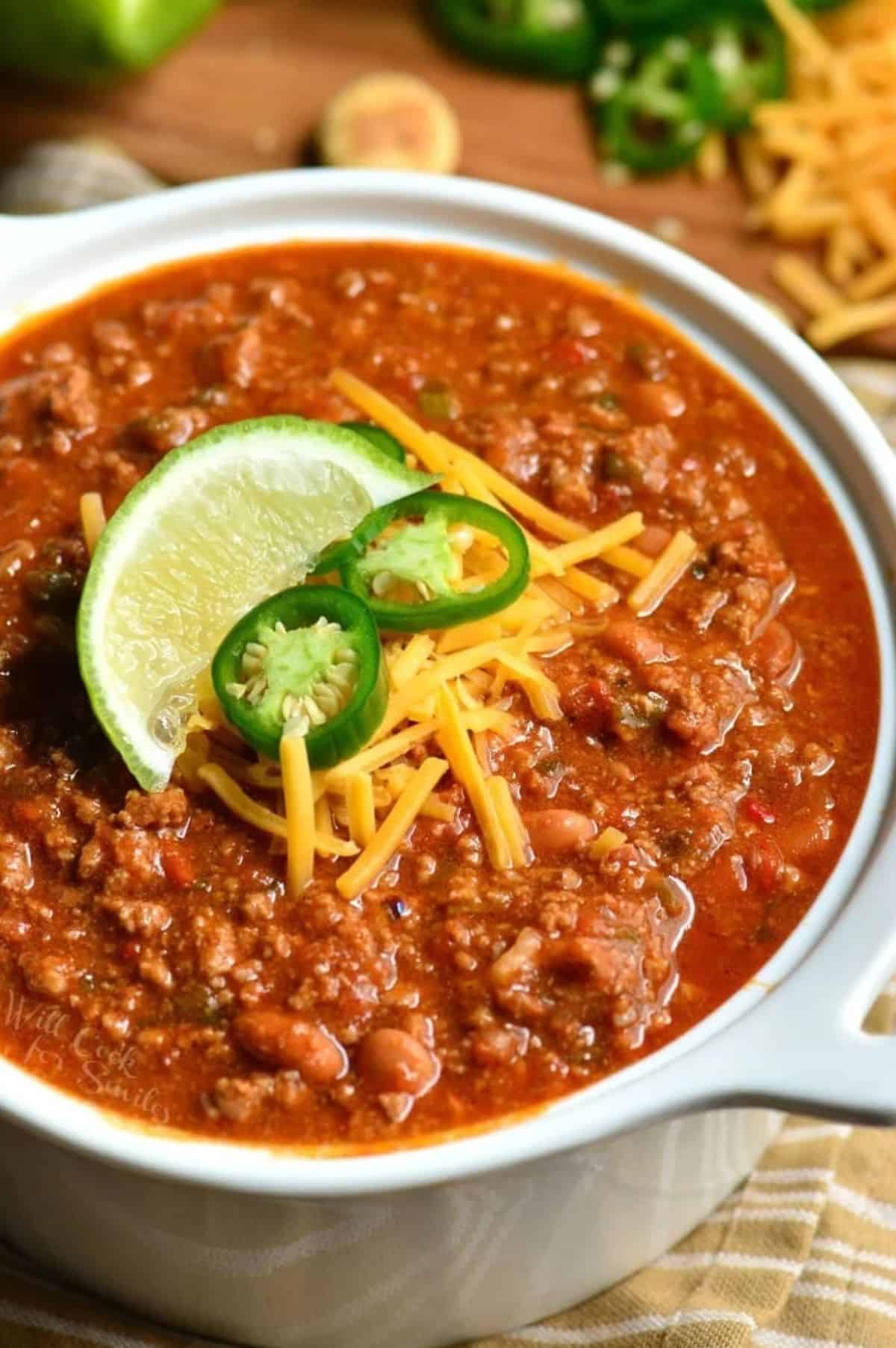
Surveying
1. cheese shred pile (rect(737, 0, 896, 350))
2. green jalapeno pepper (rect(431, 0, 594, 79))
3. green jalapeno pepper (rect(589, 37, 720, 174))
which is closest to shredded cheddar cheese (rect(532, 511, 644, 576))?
cheese shred pile (rect(737, 0, 896, 350))

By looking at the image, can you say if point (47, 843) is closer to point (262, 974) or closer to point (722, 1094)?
point (262, 974)

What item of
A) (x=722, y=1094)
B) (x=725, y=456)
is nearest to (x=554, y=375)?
(x=725, y=456)

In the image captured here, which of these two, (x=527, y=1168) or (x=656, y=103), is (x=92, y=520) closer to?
(x=527, y=1168)

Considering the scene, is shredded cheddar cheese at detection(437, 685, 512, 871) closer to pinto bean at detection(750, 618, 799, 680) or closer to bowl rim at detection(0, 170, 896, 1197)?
bowl rim at detection(0, 170, 896, 1197)

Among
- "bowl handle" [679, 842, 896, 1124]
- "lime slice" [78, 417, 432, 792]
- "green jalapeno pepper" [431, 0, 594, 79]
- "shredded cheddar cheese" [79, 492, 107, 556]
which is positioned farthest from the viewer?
"green jalapeno pepper" [431, 0, 594, 79]

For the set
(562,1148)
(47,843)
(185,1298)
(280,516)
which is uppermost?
(280,516)

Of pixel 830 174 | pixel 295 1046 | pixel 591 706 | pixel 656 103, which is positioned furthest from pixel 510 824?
Result: pixel 656 103

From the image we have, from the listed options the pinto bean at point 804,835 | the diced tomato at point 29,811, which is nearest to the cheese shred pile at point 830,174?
the pinto bean at point 804,835
